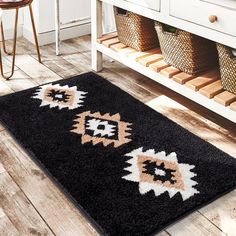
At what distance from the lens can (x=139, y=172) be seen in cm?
199

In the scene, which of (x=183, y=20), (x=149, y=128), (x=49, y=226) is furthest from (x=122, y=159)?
(x=183, y=20)

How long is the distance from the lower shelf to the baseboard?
2.08 feet

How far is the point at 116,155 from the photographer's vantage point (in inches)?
82.5

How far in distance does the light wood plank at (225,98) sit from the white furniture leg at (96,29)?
3.13ft

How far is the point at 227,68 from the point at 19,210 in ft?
3.69

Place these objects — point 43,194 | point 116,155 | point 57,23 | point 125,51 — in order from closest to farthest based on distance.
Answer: point 43,194 < point 116,155 < point 125,51 < point 57,23

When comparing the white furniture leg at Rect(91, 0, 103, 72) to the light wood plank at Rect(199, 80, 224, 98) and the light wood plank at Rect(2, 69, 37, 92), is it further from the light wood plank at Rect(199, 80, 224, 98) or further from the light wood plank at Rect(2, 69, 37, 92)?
the light wood plank at Rect(199, 80, 224, 98)

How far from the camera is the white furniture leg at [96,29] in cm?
276

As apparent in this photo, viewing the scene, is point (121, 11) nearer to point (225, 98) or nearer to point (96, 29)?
point (96, 29)

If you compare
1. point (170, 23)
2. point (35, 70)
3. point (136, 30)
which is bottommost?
point (35, 70)

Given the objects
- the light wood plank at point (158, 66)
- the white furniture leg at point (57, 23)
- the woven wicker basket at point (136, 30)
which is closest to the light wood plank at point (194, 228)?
the light wood plank at point (158, 66)

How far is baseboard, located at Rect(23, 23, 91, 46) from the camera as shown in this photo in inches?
133

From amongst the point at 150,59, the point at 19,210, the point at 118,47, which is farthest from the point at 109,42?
the point at 19,210

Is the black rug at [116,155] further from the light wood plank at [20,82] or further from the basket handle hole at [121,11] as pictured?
the basket handle hole at [121,11]
